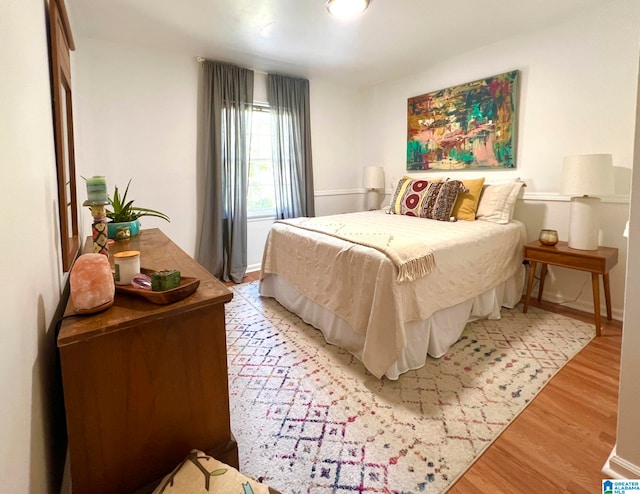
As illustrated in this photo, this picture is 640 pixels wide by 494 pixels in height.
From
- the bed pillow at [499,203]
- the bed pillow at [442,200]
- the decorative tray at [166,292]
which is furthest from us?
the bed pillow at [442,200]

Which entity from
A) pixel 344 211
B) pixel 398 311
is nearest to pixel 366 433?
pixel 398 311

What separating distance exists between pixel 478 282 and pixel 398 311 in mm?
929

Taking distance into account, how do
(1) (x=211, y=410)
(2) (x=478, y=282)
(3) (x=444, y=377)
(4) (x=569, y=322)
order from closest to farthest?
(1) (x=211, y=410) → (3) (x=444, y=377) → (2) (x=478, y=282) → (4) (x=569, y=322)

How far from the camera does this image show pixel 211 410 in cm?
102

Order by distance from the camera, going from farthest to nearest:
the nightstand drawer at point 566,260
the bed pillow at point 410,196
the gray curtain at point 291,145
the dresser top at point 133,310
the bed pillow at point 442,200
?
the gray curtain at point 291,145 → the bed pillow at point 410,196 → the bed pillow at point 442,200 → the nightstand drawer at point 566,260 → the dresser top at point 133,310

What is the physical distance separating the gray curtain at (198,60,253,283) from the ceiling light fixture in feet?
4.89

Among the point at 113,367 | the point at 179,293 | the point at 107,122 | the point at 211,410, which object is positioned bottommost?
the point at 211,410

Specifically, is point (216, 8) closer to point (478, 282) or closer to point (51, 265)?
point (51, 265)

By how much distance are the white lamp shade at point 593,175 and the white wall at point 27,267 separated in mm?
2905

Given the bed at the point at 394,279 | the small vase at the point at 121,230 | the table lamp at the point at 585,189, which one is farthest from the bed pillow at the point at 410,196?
the small vase at the point at 121,230

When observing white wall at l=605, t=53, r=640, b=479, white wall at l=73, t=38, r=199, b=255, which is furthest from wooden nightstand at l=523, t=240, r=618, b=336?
white wall at l=73, t=38, r=199, b=255

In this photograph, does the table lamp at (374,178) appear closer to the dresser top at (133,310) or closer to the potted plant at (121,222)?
the potted plant at (121,222)

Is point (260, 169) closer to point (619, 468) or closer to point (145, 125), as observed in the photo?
A: point (145, 125)

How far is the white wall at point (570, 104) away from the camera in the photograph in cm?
236
